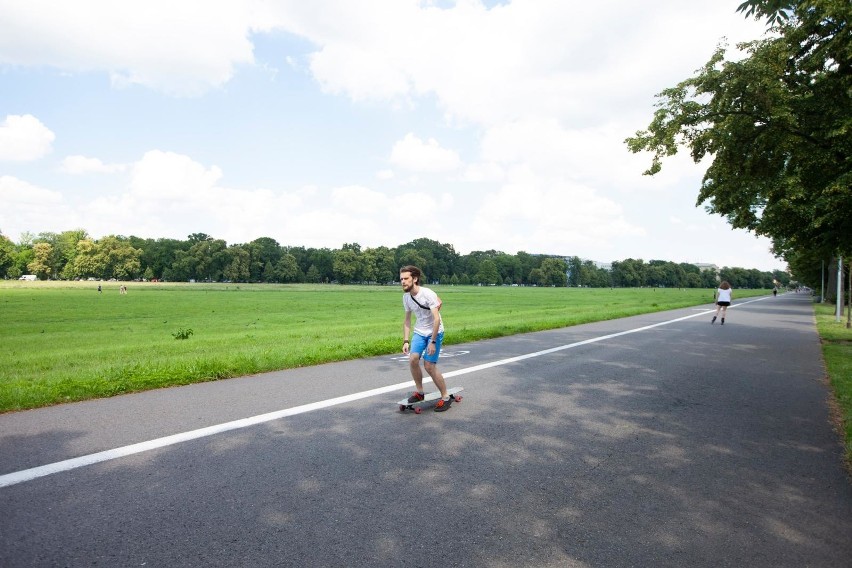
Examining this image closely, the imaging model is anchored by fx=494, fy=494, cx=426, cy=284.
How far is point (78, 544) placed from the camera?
2.94 metres

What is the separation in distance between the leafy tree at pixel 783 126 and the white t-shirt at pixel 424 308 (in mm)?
8757

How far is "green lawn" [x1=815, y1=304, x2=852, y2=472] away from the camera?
18.4 ft

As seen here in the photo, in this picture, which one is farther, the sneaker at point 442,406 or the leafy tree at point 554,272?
the leafy tree at point 554,272

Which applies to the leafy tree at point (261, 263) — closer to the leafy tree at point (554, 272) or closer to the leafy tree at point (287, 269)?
the leafy tree at point (287, 269)

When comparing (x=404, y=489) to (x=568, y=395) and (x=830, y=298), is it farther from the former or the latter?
(x=830, y=298)

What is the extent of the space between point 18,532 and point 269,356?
267 inches

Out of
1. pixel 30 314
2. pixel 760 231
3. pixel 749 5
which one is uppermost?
pixel 749 5

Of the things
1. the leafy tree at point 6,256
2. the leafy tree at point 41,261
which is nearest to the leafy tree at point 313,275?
the leafy tree at point 41,261

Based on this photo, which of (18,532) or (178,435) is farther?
(178,435)

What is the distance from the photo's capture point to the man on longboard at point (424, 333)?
608 cm

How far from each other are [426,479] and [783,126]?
39.2 feet

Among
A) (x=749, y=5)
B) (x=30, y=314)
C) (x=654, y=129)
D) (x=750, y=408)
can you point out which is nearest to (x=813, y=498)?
(x=750, y=408)

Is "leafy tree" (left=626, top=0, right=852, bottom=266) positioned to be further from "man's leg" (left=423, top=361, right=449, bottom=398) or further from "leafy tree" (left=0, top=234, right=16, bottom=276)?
"leafy tree" (left=0, top=234, right=16, bottom=276)

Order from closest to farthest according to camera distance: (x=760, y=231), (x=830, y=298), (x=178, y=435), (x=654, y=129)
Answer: (x=178, y=435)
(x=654, y=129)
(x=760, y=231)
(x=830, y=298)
